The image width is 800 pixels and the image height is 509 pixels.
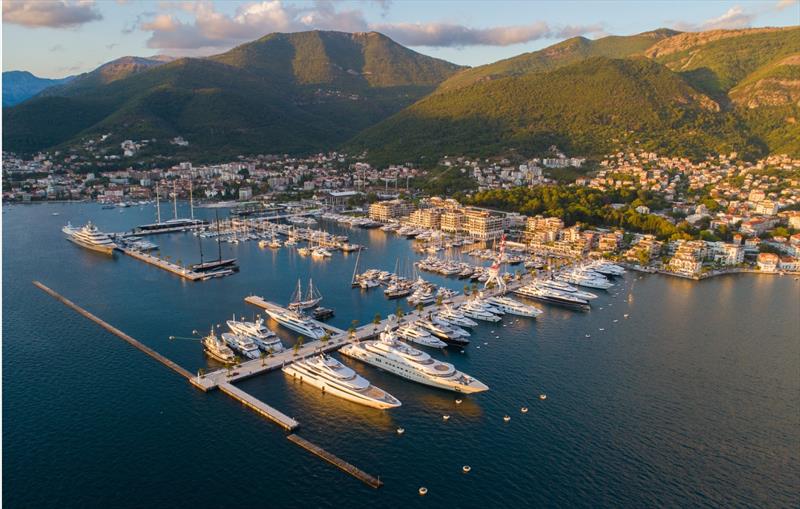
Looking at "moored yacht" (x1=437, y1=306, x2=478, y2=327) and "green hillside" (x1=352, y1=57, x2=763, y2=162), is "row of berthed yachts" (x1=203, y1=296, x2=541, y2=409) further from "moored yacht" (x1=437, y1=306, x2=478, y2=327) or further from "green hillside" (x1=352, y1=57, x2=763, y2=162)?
"green hillside" (x1=352, y1=57, x2=763, y2=162)

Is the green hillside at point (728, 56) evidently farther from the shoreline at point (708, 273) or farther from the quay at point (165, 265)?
the quay at point (165, 265)

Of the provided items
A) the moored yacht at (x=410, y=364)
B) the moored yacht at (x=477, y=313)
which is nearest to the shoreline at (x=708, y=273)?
the moored yacht at (x=477, y=313)

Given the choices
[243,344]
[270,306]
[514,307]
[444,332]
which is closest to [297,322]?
[243,344]

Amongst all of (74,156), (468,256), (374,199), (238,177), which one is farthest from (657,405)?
(74,156)

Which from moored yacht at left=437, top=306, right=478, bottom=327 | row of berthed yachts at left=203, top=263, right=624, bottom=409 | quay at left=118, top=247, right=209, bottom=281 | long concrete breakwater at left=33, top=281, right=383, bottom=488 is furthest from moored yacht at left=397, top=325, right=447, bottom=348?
quay at left=118, top=247, right=209, bottom=281

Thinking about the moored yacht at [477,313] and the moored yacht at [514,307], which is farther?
the moored yacht at [514,307]

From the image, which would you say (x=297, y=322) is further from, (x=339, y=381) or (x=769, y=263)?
(x=769, y=263)

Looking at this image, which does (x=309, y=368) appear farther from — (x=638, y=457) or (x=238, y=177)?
(x=238, y=177)
